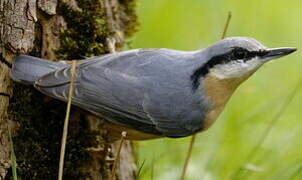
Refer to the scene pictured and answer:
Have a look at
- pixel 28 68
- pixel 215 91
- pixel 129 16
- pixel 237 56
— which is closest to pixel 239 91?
pixel 129 16

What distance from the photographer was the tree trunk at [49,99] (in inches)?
127

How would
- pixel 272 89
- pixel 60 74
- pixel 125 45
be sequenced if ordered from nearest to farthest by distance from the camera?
pixel 60 74, pixel 125 45, pixel 272 89

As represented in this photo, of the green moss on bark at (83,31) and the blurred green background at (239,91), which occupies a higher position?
the green moss on bark at (83,31)

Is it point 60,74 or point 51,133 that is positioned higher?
point 60,74

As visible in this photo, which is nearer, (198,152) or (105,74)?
(105,74)

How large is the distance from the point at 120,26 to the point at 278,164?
132cm

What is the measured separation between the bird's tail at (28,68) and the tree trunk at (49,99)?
0.16 feet

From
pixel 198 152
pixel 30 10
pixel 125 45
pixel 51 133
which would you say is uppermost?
pixel 30 10

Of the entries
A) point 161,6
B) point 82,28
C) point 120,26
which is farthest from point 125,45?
point 161,6

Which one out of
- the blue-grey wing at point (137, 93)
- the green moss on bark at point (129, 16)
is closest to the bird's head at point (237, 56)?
the blue-grey wing at point (137, 93)

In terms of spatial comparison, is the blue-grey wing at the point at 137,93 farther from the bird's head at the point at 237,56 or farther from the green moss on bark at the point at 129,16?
the green moss on bark at the point at 129,16

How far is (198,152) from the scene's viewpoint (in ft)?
14.7

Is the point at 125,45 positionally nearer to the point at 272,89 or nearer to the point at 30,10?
the point at 30,10

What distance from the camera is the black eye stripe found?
333 centimetres
